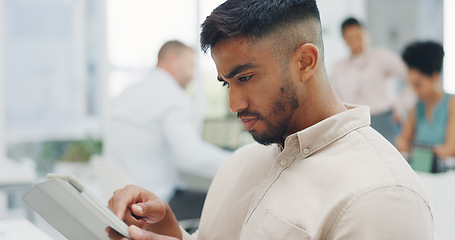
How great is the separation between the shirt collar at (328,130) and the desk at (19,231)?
69cm

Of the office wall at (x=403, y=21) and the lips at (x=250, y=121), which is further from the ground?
the office wall at (x=403, y=21)

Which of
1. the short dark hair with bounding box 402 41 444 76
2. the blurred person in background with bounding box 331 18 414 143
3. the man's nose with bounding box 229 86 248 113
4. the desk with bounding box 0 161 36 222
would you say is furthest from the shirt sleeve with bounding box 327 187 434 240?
the blurred person in background with bounding box 331 18 414 143

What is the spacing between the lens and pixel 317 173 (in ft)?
2.77

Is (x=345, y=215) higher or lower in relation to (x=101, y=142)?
higher

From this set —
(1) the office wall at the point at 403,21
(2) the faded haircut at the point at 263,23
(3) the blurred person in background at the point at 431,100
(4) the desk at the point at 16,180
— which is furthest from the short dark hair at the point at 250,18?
(1) the office wall at the point at 403,21

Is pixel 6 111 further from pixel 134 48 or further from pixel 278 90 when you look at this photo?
pixel 278 90

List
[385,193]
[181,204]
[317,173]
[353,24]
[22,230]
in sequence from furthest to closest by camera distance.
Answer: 1. [353,24]
2. [181,204]
3. [22,230]
4. [317,173]
5. [385,193]

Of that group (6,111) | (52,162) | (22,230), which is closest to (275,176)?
(22,230)

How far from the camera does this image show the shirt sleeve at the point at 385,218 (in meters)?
0.72

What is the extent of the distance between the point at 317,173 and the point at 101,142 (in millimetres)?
3170

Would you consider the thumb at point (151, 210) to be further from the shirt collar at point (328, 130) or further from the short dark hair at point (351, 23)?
the short dark hair at point (351, 23)

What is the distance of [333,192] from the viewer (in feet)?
2.60

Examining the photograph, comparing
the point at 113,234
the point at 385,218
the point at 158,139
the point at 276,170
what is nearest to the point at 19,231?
the point at 113,234

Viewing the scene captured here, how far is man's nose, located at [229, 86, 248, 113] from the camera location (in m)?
0.90
